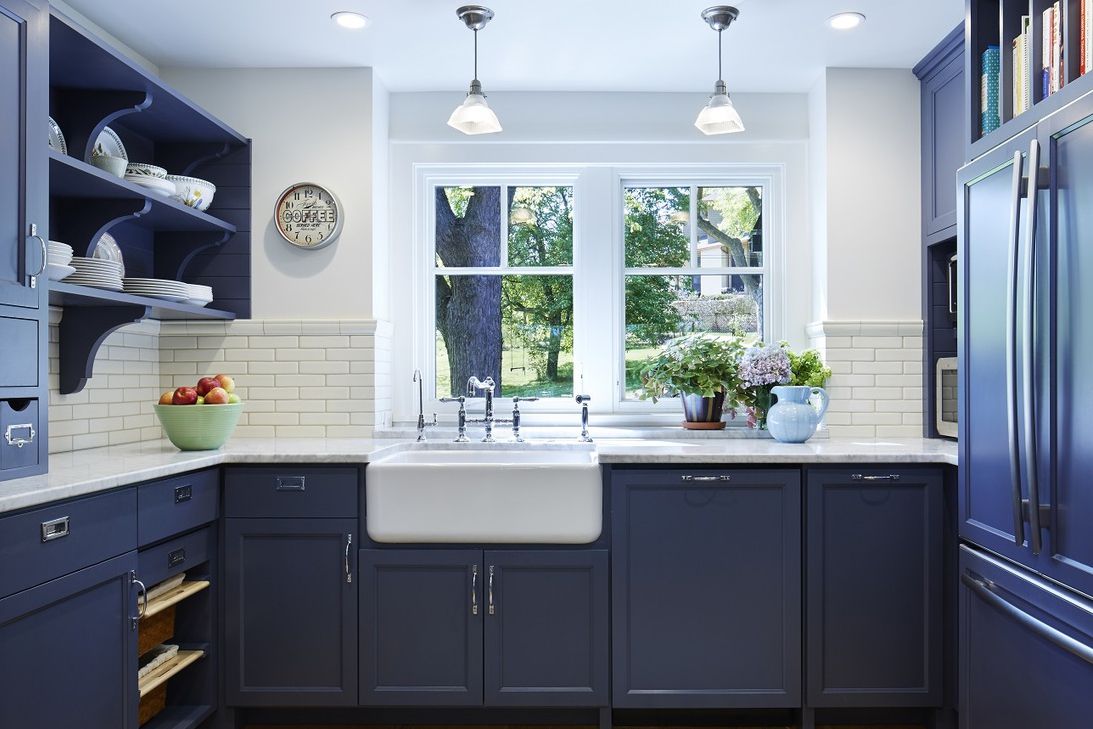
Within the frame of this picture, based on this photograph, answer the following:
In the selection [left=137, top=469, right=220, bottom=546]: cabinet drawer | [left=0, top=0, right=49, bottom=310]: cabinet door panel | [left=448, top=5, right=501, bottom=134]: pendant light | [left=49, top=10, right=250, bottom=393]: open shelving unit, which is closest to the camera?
[left=0, top=0, right=49, bottom=310]: cabinet door panel

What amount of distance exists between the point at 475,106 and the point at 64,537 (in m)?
1.87

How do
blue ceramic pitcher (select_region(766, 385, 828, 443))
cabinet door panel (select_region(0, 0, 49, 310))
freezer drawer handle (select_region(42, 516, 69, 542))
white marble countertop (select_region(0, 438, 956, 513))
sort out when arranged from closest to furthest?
freezer drawer handle (select_region(42, 516, 69, 542))
cabinet door panel (select_region(0, 0, 49, 310))
white marble countertop (select_region(0, 438, 956, 513))
blue ceramic pitcher (select_region(766, 385, 828, 443))

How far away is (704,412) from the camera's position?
3275 millimetres

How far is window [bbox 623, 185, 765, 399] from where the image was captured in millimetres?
3553

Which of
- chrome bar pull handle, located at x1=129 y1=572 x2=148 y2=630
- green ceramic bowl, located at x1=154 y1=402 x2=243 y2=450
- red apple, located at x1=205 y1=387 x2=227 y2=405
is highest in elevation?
red apple, located at x1=205 y1=387 x2=227 y2=405

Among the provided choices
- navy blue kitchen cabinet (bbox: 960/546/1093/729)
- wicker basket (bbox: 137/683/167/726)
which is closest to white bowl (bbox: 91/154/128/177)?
wicker basket (bbox: 137/683/167/726)

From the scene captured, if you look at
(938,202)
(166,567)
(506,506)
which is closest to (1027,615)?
(506,506)

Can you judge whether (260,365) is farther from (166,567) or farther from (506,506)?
(506,506)

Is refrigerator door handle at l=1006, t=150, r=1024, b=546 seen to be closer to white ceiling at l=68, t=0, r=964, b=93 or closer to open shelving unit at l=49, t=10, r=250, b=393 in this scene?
white ceiling at l=68, t=0, r=964, b=93

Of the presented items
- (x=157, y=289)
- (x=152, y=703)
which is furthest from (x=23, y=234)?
(x=152, y=703)

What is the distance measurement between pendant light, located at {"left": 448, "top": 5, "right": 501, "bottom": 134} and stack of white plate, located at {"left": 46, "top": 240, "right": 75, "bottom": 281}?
4.28 ft

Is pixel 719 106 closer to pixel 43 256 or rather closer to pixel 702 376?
pixel 702 376

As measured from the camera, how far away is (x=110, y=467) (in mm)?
2203

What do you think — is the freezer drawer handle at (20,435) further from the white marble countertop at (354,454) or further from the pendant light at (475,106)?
the pendant light at (475,106)
